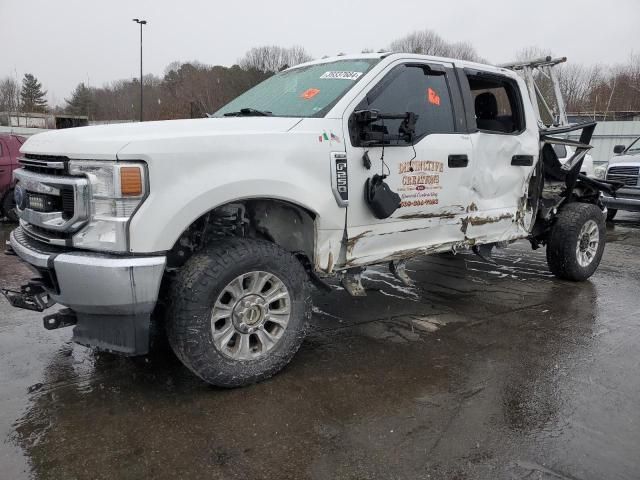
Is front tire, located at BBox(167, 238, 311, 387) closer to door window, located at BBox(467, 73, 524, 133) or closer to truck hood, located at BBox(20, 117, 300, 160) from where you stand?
truck hood, located at BBox(20, 117, 300, 160)

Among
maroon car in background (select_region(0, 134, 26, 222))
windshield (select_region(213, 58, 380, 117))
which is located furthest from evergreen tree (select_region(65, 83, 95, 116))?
windshield (select_region(213, 58, 380, 117))

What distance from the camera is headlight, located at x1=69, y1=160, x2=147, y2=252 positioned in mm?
2695

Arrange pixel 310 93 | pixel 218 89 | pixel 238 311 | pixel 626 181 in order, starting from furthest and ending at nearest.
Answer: pixel 218 89 < pixel 626 181 < pixel 310 93 < pixel 238 311

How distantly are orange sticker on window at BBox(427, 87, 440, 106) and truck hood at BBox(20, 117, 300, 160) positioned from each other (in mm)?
1290

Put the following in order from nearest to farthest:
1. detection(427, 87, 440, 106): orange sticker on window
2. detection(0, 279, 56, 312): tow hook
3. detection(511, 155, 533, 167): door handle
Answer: detection(0, 279, 56, 312): tow hook
detection(427, 87, 440, 106): orange sticker on window
detection(511, 155, 533, 167): door handle

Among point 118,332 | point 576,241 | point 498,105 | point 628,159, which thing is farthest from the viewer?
point 628,159

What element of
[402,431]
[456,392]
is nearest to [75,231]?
[402,431]

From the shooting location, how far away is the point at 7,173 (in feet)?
34.2

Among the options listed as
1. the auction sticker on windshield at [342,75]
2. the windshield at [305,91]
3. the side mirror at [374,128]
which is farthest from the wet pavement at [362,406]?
the auction sticker on windshield at [342,75]

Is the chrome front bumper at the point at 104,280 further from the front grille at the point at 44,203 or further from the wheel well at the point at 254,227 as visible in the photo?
the wheel well at the point at 254,227

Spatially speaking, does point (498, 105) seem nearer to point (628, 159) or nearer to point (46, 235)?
point (46, 235)

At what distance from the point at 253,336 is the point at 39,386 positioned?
4.46 feet

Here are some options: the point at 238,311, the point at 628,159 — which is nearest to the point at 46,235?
the point at 238,311

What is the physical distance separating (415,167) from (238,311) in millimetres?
1734
